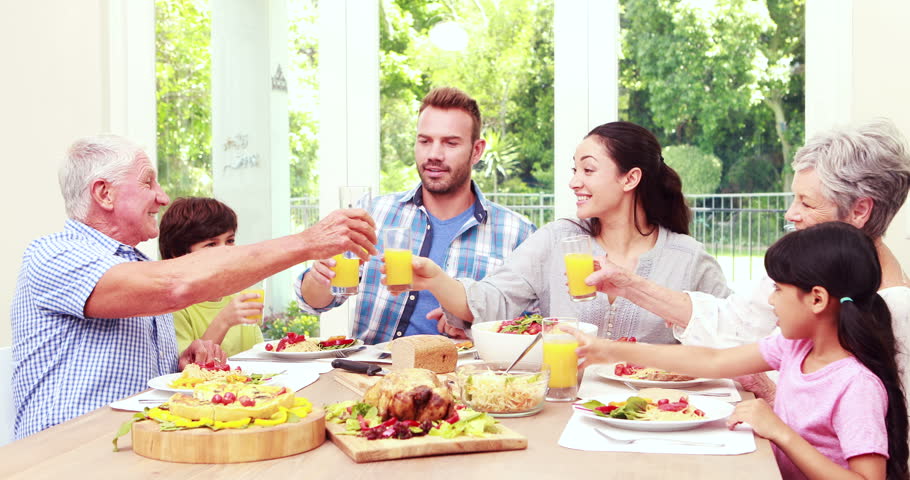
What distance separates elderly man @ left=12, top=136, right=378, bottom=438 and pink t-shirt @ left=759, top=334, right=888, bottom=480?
103cm

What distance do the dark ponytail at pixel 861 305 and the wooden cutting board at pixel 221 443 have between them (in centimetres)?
103

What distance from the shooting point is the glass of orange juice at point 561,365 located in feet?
6.02

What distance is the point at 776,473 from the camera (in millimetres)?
1316

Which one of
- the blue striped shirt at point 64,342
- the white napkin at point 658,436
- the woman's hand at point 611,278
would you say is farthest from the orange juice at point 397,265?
the white napkin at point 658,436

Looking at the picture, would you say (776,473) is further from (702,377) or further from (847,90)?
(847,90)

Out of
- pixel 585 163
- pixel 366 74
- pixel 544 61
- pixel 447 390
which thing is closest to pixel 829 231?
pixel 447 390

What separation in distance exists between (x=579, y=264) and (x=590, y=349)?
0.34 m

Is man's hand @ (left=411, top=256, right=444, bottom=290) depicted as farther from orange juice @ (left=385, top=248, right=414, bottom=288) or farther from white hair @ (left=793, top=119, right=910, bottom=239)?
white hair @ (left=793, top=119, right=910, bottom=239)

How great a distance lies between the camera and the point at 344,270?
2.25m

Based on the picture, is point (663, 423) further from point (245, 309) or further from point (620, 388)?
point (245, 309)

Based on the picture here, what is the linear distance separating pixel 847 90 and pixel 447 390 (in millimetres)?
2549

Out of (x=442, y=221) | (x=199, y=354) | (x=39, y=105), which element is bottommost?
(x=199, y=354)

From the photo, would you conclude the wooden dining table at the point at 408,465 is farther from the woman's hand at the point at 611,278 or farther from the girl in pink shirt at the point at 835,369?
the woman's hand at the point at 611,278

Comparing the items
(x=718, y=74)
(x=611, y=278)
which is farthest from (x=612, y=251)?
(x=718, y=74)
